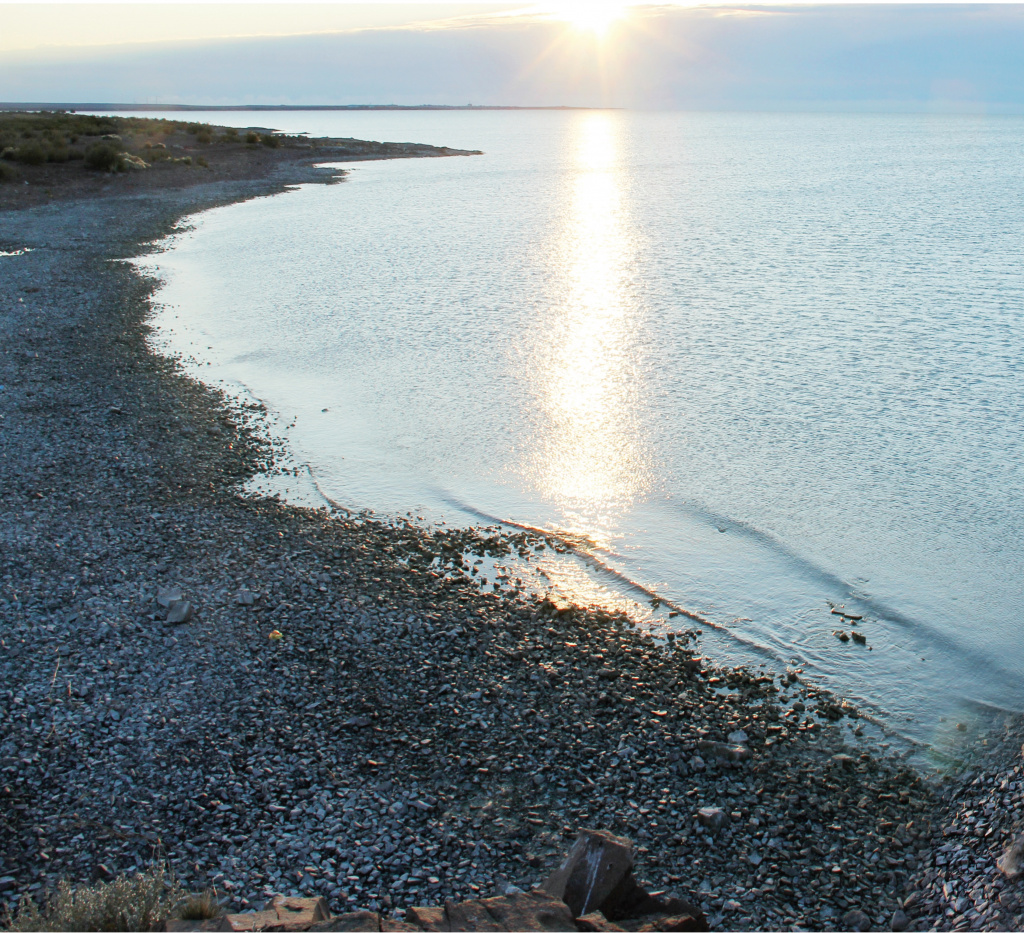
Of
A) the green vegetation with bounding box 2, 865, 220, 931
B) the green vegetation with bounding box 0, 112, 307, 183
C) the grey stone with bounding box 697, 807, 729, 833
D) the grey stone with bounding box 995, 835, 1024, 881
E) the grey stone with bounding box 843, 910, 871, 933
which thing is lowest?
the grey stone with bounding box 843, 910, 871, 933

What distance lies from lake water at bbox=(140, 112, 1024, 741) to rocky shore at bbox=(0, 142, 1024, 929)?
1881 mm

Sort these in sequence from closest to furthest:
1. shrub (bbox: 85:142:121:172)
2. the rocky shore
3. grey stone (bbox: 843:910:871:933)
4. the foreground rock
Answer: the foreground rock
grey stone (bbox: 843:910:871:933)
the rocky shore
shrub (bbox: 85:142:121:172)

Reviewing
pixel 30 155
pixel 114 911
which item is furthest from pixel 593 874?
pixel 30 155

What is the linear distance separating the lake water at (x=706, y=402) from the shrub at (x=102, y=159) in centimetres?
1383

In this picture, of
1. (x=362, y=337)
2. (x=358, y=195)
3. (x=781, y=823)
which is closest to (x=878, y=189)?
(x=358, y=195)

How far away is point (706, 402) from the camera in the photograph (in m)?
23.6

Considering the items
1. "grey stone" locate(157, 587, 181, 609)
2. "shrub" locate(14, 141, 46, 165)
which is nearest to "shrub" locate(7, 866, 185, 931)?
"grey stone" locate(157, 587, 181, 609)

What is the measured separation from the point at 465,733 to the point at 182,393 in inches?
613

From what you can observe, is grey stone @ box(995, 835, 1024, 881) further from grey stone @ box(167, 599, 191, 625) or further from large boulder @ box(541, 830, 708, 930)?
grey stone @ box(167, 599, 191, 625)

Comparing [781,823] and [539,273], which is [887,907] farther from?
[539,273]

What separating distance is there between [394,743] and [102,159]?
67687mm

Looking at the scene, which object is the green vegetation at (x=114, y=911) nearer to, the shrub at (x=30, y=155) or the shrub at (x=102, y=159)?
the shrub at (x=30, y=155)

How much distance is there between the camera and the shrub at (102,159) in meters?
63.6

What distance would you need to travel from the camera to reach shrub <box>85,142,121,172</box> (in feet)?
209
